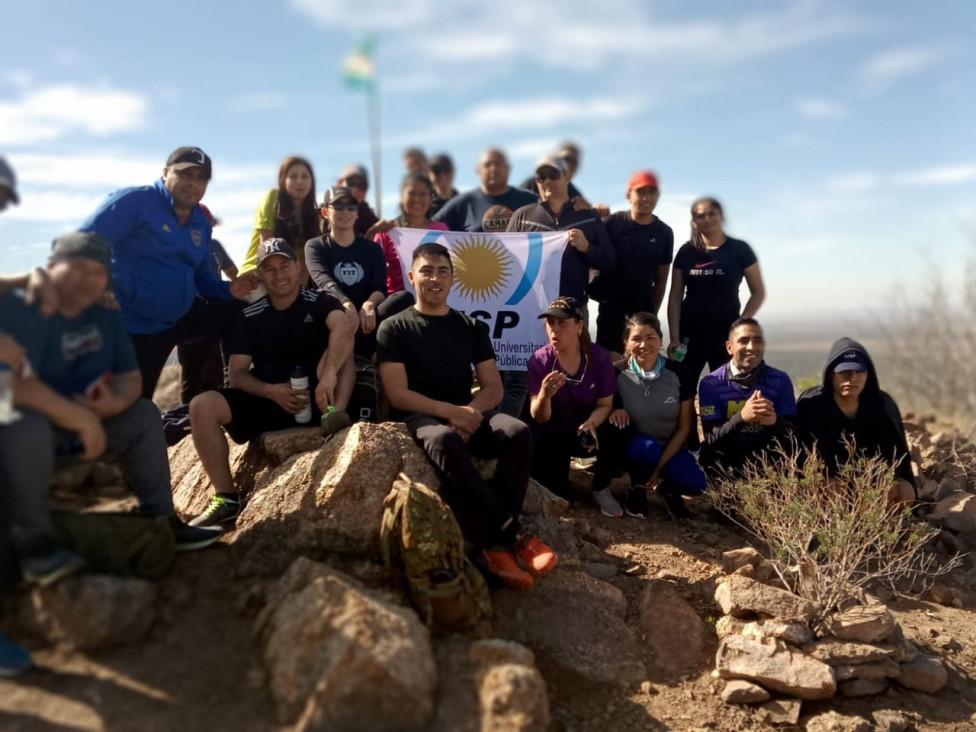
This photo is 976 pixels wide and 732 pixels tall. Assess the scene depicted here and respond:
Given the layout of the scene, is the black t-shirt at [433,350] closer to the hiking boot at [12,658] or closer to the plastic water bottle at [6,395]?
the plastic water bottle at [6,395]

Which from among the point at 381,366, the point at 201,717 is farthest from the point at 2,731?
the point at 381,366

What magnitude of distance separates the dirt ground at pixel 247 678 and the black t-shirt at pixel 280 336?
1.34m

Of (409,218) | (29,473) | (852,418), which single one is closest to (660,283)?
(852,418)

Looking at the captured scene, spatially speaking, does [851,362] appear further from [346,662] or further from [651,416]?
[346,662]

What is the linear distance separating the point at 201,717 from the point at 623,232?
5266 millimetres

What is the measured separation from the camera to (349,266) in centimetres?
608

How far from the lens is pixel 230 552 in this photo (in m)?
4.43

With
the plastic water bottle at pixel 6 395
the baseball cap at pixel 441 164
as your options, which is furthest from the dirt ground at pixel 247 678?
the baseball cap at pixel 441 164

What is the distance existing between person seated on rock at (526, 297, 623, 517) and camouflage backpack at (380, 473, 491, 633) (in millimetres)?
1770

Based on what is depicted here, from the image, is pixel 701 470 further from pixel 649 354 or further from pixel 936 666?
pixel 936 666

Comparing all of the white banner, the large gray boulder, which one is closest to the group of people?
the white banner

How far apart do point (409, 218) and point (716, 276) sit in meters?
3.07

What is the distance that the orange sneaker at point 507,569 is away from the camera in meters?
4.62

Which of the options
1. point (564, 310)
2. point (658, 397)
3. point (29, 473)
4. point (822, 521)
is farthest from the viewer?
point (658, 397)
